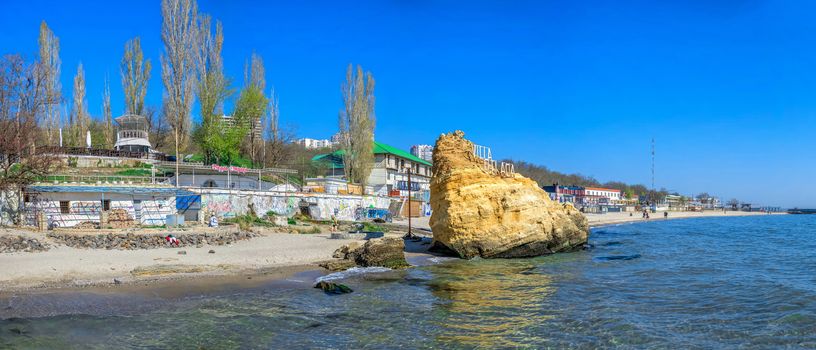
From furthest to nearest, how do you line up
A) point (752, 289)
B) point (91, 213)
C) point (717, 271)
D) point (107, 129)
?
point (107, 129)
point (91, 213)
point (717, 271)
point (752, 289)

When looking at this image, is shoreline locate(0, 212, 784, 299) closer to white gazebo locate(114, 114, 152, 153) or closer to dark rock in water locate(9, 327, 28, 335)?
dark rock in water locate(9, 327, 28, 335)

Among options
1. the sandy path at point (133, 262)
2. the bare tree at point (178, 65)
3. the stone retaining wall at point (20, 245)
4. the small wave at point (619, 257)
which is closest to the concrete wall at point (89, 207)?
the stone retaining wall at point (20, 245)

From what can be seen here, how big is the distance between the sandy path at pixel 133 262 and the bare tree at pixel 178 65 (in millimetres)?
27524

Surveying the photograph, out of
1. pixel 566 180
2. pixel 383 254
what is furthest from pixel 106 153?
pixel 566 180

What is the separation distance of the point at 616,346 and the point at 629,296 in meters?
5.98

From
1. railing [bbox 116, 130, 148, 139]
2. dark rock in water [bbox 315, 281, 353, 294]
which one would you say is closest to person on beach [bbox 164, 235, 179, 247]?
dark rock in water [bbox 315, 281, 353, 294]

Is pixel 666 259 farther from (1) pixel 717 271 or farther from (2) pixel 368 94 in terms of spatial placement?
(2) pixel 368 94

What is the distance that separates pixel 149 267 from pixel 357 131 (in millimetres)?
45427

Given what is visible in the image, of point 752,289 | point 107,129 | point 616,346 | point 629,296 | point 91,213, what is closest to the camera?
point 616,346

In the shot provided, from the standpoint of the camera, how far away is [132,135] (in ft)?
182

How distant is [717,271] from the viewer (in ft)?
72.4

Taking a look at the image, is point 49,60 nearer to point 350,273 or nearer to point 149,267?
point 149,267

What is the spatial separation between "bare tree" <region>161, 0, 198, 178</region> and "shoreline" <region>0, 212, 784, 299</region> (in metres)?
28.6

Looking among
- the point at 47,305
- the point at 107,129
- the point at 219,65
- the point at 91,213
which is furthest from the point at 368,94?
the point at 47,305
